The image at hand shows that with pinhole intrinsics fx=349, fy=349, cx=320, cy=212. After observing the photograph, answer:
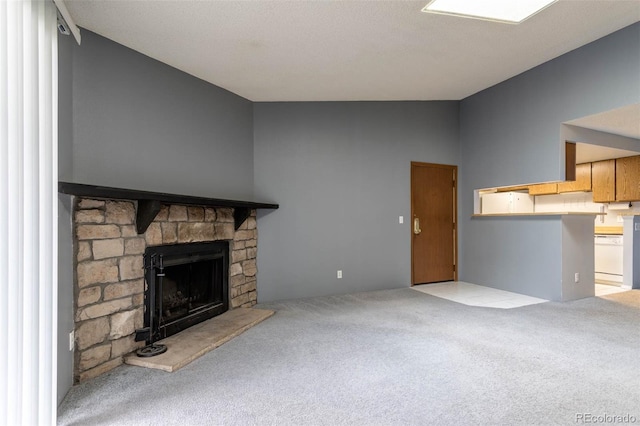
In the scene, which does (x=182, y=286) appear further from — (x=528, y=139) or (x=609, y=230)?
(x=609, y=230)

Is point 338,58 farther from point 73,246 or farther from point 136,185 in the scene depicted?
point 73,246

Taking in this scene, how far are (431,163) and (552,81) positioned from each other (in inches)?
70.7

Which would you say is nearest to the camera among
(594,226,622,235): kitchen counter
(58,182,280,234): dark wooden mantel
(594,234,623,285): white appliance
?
(58,182,280,234): dark wooden mantel

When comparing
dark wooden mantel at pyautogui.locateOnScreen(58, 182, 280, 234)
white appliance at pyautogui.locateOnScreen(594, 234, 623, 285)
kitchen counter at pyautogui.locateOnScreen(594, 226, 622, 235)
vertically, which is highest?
dark wooden mantel at pyautogui.locateOnScreen(58, 182, 280, 234)

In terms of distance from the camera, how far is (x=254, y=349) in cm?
275

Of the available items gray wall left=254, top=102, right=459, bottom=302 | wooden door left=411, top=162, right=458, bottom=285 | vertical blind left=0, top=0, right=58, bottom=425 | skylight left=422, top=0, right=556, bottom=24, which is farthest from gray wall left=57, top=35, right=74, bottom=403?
wooden door left=411, top=162, right=458, bottom=285

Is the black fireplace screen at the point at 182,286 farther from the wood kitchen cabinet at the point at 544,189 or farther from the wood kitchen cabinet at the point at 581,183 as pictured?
the wood kitchen cabinet at the point at 581,183

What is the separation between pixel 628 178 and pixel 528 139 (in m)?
2.61

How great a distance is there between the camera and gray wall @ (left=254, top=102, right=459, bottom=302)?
446 cm

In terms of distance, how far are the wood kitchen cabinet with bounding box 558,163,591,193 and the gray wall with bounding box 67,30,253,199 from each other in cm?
553

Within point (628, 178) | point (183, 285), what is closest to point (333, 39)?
point (183, 285)

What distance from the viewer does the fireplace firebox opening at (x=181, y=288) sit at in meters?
2.76

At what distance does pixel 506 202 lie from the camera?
20.4 feet

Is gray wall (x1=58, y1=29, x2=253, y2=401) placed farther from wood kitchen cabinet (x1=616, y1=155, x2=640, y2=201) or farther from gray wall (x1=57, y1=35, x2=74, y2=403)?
wood kitchen cabinet (x1=616, y1=155, x2=640, y2=201)
